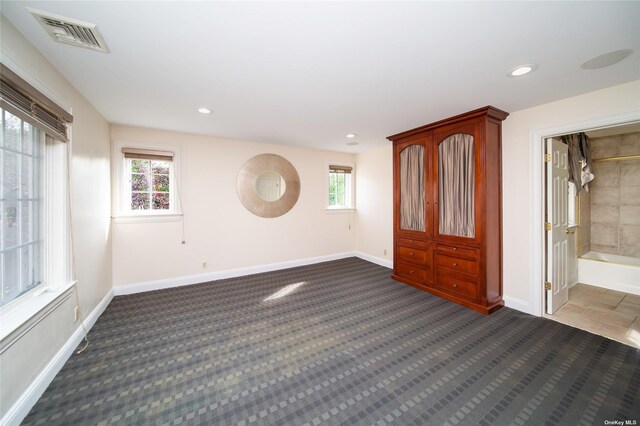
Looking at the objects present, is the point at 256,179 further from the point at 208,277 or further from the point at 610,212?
the point at 610,212

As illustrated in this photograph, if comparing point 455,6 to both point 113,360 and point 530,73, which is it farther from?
point 113,360

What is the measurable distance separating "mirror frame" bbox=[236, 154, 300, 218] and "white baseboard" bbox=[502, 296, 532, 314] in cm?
364


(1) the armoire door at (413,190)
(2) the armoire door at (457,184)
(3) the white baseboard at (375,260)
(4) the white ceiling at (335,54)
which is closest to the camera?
(4) the white ceiling at (335,54)

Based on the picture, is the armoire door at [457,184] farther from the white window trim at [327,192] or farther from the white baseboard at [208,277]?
the white baseboard at [208,277]

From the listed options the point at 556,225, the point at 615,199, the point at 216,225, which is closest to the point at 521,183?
the point at 556,225

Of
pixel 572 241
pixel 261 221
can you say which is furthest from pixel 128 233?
pixel 572 241

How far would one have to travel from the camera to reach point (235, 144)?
4320 mm

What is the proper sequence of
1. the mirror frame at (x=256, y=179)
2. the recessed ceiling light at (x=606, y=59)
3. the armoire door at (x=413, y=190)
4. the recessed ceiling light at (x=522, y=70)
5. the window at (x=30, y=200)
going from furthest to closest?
the mirror frame at (x=256, y=179) → the armoire door at (x=413, y=190) → the recessed ceiling light at (x=522, y=70) → the recessed ceiling light at (x=606, y=59) → the window at (x=30, y=200)

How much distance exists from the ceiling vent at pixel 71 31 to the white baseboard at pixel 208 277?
3117 millimetres

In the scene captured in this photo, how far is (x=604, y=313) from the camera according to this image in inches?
113

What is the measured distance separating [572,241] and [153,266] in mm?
6297

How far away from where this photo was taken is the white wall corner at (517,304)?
9.57 ft

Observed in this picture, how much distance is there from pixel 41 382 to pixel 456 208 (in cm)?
420

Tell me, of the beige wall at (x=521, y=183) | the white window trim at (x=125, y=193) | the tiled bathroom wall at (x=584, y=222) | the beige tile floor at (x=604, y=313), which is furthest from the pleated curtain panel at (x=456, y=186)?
the white window trim at (x=125, y=193)
